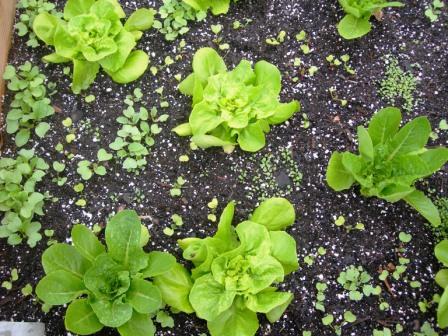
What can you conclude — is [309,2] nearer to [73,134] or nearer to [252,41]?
[252,41]

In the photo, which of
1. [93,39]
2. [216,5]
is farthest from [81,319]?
[216,5]

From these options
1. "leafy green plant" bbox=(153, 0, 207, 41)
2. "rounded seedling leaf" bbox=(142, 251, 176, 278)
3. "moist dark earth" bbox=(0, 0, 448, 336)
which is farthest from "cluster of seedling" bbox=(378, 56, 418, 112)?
"rounded seedling leaf" bbox=(142, 251, 176, 278)

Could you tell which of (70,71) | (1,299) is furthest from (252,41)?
(1,299)

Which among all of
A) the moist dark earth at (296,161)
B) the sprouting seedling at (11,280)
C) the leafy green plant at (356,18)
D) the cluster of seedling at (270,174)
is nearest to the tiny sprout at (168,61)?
the moist dark earth at (296,161)

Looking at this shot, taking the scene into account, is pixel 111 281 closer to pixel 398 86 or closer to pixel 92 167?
pixel 92 167

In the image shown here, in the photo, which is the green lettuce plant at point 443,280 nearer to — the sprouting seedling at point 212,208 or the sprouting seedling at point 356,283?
the sprouting seedling at point 356,283
